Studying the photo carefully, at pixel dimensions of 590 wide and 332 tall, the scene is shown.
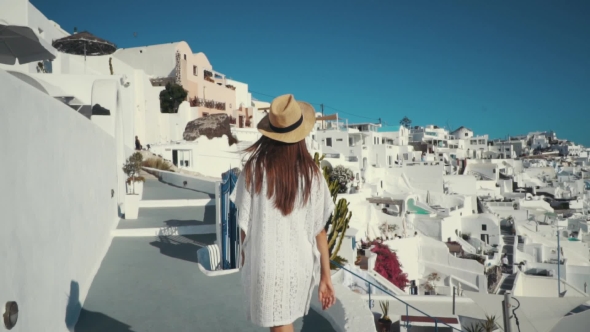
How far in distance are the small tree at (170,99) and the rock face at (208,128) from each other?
306 centimetres

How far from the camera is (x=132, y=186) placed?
10.5m

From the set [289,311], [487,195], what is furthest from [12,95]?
[487,195]

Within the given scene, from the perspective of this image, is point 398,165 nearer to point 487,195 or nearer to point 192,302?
point 487,195

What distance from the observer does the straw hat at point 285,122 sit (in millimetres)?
2295

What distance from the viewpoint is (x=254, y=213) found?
234 cm

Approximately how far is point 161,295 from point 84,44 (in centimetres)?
1396

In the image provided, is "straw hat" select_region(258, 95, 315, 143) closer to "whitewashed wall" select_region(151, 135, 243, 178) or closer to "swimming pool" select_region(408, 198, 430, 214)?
"whitewashed wall" select_region(151, 135, 243, 178)

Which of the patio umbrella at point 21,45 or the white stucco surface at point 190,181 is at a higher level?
the patio umbrella at point 21,45

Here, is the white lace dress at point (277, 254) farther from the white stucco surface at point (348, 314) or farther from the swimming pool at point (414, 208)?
the swimming pool at point (414, 208)

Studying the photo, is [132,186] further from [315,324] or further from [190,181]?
[315,324]

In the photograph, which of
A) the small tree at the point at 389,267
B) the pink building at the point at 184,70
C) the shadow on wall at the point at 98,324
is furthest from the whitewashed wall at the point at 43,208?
the pink building at the point at 184,70

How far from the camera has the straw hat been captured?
90.4 inches

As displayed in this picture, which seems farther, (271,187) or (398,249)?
(398,249)

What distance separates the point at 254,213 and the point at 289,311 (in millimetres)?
566
